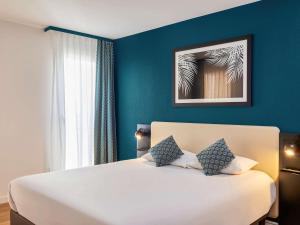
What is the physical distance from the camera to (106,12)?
132 inches

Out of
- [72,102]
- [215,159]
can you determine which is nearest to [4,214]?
[72,102]

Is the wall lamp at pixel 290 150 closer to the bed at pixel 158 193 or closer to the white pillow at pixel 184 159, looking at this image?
the bed at pixel 158 193

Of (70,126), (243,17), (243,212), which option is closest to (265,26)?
(243,17)

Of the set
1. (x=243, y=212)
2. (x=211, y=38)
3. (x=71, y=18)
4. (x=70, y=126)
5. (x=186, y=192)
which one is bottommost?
(x=243, y=212)

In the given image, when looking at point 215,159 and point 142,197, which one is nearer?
point 142,197

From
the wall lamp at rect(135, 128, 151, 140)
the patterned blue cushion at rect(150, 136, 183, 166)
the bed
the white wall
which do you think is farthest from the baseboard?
the patterned blue cushion at rect(150, 136, 183, 166)

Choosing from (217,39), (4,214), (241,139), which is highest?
(217,39)

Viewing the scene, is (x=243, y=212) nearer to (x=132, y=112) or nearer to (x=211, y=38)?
(x=211, y=38)

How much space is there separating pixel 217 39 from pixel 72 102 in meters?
2.32

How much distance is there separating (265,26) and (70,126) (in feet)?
9.83

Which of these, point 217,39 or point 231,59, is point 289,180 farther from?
point 217,39

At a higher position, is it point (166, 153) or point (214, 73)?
point (214, 73)

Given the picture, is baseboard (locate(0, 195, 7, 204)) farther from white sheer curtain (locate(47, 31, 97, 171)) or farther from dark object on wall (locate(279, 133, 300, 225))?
dark object on wall (locate(279, 133, 300, 225))

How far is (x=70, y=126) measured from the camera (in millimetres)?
4203
